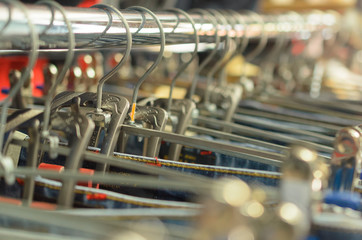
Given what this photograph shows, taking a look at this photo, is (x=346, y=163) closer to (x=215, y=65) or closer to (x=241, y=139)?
(x=241, y=139)

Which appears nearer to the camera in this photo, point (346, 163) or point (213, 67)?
point (346, 163)

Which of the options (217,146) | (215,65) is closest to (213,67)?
(215,65)

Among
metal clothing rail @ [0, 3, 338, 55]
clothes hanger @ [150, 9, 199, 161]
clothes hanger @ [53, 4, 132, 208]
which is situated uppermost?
metal clothing rail @ [0, 3, 338, 55]

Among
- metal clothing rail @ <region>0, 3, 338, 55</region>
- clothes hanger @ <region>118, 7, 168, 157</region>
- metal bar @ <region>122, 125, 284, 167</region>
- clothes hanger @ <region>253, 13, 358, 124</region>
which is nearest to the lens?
metal clothing rail @ <region>0, 3, 338, 55</region>

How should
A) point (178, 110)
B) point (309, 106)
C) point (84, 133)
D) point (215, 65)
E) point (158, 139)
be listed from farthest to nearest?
point (309, 106) < point (215, 65) < point (178, 110) < point (158, 139) < point (84, 133)

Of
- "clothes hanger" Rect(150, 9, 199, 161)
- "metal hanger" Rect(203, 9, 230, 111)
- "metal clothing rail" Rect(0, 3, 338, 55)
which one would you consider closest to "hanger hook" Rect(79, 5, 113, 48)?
"metal clothing rail" Rect(0, 3, 338, 55)

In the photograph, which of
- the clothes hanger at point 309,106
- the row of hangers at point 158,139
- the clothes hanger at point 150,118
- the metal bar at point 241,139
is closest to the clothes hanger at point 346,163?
the row of hangers at point 158,139

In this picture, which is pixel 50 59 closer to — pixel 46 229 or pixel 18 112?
pixel 18 112

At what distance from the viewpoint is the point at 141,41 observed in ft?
3.47

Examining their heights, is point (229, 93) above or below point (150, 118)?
above

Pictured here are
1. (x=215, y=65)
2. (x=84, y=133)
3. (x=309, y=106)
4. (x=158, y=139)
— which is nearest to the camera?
(x=84, y=133)

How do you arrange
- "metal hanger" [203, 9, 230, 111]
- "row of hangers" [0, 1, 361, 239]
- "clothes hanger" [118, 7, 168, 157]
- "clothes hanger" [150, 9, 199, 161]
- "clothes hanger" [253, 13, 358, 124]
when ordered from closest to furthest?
1. "row of hangers" [0, 1, 361, 239]
2. "clothes hanger" [118, 7, 168, 157]
3. "clothes hanger" [150, 9, 199, 161]
4. "metal hanger" [203, 9, 230, 111]
5. "clothes hanger" [253, 13, 358, 124]

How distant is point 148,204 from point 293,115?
0.88 metres

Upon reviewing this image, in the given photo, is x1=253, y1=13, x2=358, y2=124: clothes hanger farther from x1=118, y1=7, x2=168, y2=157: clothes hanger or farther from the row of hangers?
x1=118, y1=7, x2=168, y2=157: clothes hanger
